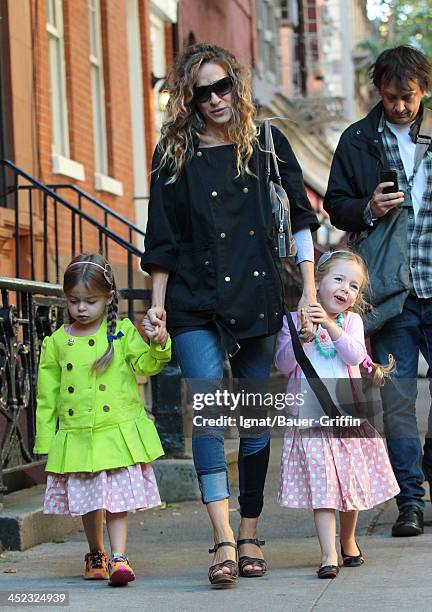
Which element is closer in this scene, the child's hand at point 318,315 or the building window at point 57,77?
the child's hand at point 318,315

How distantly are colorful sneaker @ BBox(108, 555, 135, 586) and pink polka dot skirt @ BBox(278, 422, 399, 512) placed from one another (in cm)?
65

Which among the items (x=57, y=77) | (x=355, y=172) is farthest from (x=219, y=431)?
(x=57, y=77)

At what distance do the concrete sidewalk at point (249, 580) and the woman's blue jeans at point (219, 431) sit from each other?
35cm

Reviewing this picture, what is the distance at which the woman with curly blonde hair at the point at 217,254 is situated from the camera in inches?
204

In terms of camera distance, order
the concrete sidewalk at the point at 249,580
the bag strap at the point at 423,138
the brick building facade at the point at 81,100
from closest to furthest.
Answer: the concrete sidewalk at the point at 249,580, the bag strap at the point at 423,138, the brick building facade at the point at 81,100

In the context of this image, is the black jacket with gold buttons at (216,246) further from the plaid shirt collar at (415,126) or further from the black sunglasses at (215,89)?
the plaid shirt collar at (415,126)

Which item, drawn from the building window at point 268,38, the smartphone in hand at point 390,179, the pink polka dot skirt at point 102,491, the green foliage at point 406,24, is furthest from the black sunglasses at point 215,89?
the green foliage at point 406,24

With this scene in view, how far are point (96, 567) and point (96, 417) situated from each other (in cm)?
61

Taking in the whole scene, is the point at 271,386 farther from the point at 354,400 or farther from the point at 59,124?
the point at 59,124

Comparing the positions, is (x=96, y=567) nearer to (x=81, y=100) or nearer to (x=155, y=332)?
(x=155, y=332)

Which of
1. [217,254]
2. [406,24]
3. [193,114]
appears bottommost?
[217,254]

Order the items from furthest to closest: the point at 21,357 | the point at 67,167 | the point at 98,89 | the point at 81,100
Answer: the point at 98,89, the point at 81,100, the point at 67,167, the point at 21,357

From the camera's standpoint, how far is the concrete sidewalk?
4.71m

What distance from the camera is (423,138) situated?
6.21 meters
